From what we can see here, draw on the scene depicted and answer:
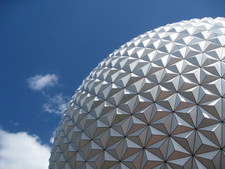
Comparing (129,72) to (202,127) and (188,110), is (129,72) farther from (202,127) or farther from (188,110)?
(202,127)

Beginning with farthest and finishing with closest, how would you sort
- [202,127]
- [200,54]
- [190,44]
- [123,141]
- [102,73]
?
1. [102,73]
2. [190,44]
3. [200,54]
4. [123,141]
5. [202,127]

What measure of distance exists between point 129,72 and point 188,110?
179 inches

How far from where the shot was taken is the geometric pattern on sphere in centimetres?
1148

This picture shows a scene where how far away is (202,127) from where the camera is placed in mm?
11523

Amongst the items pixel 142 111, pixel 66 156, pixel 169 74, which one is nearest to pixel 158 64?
pixel 169 74

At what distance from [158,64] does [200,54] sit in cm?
233

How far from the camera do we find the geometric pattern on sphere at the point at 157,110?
1148cm

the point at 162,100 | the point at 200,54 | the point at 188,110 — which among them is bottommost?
the point at 188,110

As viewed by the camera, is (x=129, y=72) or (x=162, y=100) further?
(x=129, y=72)

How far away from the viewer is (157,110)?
12445mm

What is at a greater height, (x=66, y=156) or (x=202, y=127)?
→ (x=66, y=156)

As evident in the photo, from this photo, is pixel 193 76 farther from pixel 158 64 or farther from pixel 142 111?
pixel 142 111

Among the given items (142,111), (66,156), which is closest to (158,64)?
(142,111)

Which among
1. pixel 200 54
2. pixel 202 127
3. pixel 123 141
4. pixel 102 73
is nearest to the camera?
pixel 202 127
